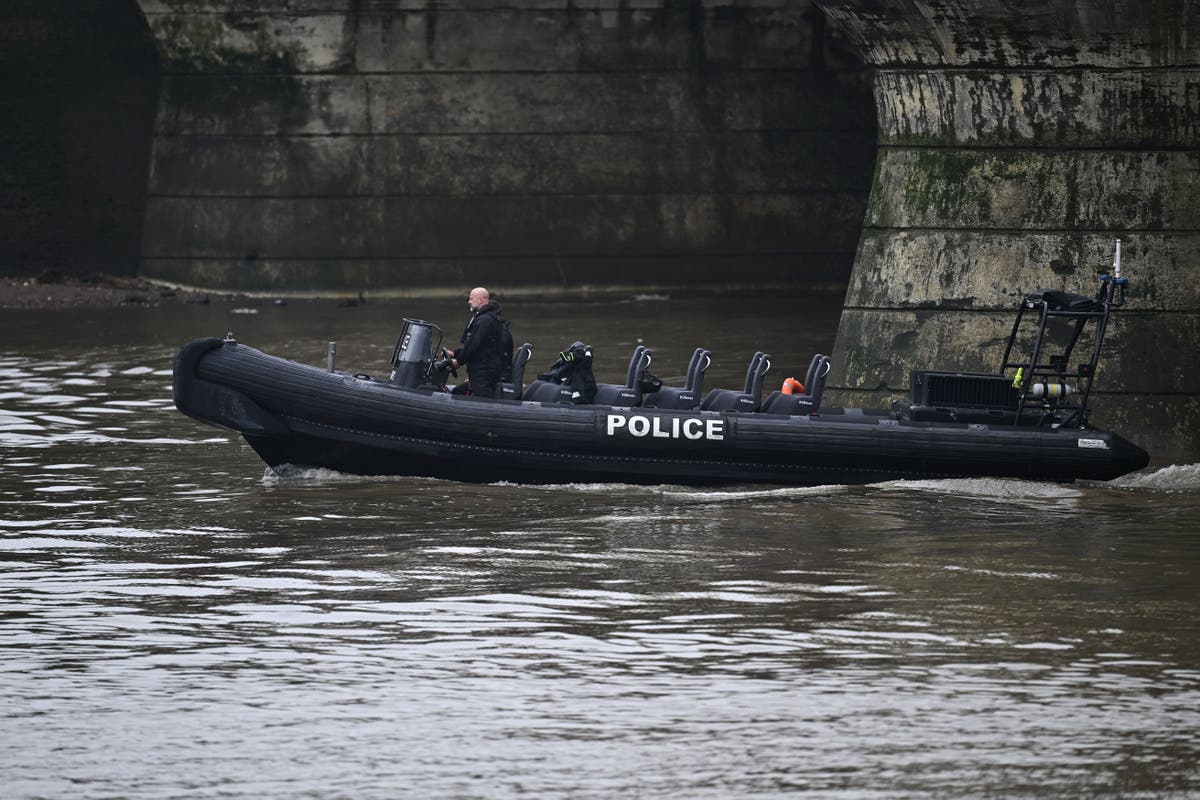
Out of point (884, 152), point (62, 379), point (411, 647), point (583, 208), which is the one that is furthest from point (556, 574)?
point (583, 208)

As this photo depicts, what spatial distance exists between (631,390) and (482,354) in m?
1.10

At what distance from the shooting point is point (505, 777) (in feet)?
26.2

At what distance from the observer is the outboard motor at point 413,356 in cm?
1498

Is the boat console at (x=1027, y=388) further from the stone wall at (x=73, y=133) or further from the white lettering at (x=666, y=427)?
the stone wall at (x=73, y=133)

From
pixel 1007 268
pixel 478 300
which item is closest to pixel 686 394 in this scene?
pixel 478 300

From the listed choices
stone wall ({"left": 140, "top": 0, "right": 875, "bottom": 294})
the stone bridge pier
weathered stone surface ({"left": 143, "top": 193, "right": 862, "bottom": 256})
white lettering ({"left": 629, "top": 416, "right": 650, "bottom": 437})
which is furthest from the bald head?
weathered stone surface ({"left": 143, "top": 193, "right": 862, "bottom": 256})

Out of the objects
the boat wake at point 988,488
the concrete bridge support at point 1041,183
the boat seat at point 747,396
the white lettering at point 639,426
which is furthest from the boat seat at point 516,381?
the concrete bridge support at point 1041,183

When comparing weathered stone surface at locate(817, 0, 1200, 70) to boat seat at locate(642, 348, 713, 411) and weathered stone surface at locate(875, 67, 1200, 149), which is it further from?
boat seat at locate(642, 348, 713, 411)

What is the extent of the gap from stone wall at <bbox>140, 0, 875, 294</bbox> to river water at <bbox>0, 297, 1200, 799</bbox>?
43.3ft

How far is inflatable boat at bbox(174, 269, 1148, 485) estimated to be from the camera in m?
14.3

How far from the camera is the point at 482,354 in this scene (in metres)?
15.1

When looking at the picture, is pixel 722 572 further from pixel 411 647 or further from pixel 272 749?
pixel 272 749

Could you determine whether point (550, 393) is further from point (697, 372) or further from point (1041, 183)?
point (1041, 183)

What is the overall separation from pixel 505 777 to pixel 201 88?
22346 millimetres
